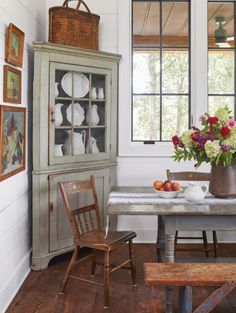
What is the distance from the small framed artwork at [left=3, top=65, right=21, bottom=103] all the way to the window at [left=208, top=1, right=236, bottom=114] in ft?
7.07

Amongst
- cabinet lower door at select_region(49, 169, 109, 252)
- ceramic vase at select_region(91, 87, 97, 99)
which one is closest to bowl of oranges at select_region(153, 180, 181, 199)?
cabinet lower door at select_region(49, 169, 109, 252)

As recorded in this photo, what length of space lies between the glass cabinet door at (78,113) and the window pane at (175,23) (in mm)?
905

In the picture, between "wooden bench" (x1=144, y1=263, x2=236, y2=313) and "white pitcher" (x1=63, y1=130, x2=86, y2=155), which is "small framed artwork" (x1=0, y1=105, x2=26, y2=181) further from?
"wooden bench" (x1=144, y1=263, x2=236, y2=313)

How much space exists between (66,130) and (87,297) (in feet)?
4.90

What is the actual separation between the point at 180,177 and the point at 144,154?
2.46 feet

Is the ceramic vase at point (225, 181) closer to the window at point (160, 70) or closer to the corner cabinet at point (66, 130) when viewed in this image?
the corner cabinet at point (66, 130)

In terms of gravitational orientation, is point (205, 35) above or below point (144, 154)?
above

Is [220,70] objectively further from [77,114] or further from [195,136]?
[195,136]

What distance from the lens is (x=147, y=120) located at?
14.5ft

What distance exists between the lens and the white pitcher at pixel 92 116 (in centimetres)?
388

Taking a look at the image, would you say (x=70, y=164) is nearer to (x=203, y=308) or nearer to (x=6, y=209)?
(x=6, y=209)

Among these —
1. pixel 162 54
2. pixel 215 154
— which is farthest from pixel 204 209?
pixel 162 54

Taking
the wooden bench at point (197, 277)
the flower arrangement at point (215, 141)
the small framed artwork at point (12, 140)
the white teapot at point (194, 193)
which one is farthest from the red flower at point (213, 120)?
the small framed artwork at point (12, 140)

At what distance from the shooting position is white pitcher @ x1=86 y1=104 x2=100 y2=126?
12.7 feet
